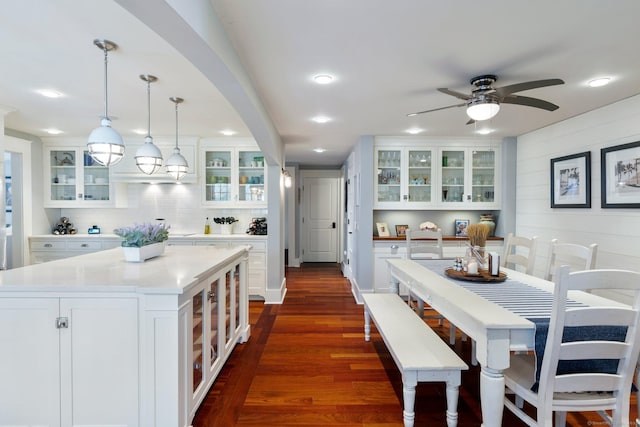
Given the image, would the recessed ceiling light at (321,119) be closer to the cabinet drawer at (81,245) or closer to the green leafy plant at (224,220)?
the green leafy plant at (224,220)

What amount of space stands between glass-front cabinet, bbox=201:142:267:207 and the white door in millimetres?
2794

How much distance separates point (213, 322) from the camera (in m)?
2.39

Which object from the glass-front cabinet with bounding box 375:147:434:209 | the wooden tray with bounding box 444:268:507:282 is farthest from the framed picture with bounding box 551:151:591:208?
the wooden tray with bounding box 444:268:507:282

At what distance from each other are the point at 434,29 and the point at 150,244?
2351 millimetres

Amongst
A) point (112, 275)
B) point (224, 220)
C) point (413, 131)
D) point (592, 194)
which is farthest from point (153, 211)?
point (592, 194)

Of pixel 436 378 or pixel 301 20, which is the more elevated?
pixel 301 20

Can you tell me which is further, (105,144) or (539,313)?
(105,144)

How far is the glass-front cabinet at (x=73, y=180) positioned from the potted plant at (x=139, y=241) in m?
2.89

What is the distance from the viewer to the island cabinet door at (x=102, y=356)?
65.3 inches

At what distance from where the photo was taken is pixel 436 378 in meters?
1.84

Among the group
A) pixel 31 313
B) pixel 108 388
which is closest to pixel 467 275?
pixel 108 388

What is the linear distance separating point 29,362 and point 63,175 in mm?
4065

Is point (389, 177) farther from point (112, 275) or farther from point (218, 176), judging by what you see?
point (112, 275)

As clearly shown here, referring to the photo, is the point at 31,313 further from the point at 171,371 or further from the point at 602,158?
the point at 602,158
